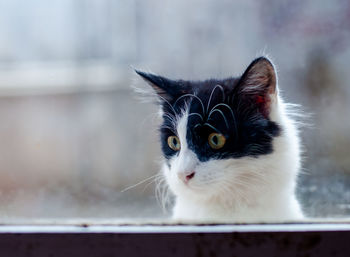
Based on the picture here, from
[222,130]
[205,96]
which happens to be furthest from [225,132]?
[205,96]

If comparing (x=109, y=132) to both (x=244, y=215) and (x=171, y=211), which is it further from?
(x=244, y=215)

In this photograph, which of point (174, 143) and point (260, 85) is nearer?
point (260, 85)

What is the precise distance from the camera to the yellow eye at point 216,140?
1.01 meters

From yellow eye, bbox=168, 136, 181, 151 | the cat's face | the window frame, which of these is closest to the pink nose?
the cat's face

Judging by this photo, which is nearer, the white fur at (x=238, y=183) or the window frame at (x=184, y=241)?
the window frame at (x=184, y=241)

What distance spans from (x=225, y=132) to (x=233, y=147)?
0.04 m

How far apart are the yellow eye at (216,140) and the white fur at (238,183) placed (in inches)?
1.4

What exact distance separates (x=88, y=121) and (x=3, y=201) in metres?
0.39

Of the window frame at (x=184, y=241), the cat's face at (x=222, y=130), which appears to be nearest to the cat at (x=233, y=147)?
the cat's face at (x=222, y=130)

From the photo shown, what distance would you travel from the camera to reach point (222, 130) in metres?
1.02

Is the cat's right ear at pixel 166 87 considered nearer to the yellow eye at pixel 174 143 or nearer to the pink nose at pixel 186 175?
the yellow eye at pixel 174 143

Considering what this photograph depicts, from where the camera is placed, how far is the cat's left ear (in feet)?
3.17

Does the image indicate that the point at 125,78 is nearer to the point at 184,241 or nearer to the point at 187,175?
the point at 187,175

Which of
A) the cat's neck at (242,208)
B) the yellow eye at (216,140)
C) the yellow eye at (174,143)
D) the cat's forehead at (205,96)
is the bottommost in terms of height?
the cat's neck at (242,208)
